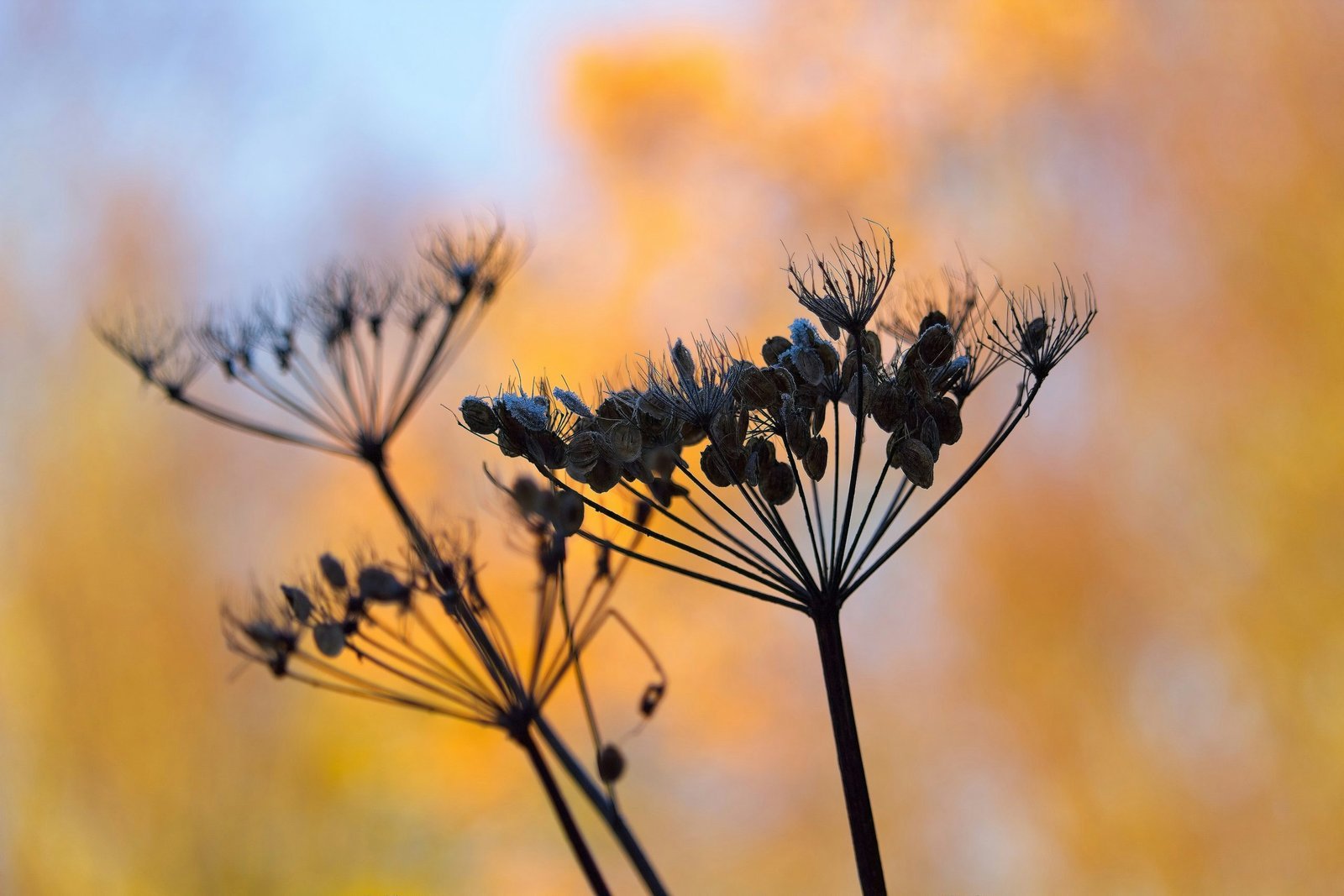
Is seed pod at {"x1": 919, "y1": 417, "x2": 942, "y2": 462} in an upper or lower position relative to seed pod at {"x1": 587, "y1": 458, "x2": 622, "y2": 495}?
upper

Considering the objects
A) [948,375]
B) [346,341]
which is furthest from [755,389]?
[346,341]

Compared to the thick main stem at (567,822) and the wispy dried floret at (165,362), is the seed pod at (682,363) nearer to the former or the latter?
the thick main stem at (567,822)

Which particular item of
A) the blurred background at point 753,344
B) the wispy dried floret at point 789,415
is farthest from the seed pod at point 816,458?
the blurred background at point 753,344

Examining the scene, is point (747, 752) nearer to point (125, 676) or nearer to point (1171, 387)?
point (1171, 387)

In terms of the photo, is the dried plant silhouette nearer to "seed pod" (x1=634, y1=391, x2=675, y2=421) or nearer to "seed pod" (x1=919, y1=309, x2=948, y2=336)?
"seed pod" (x1=634, y1=391, x2=675, y2=421)

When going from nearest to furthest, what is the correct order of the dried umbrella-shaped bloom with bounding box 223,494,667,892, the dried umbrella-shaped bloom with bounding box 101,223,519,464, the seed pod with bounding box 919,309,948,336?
the seed pod with bounding box 919,309,948,336, the dried umbrella-shaped bloom with bounding box 223,494,667,892, the dried umbrella-shaped bloom with bounding box 101,223,519,464

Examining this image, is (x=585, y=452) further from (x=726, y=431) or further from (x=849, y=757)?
(x=849, y=757)

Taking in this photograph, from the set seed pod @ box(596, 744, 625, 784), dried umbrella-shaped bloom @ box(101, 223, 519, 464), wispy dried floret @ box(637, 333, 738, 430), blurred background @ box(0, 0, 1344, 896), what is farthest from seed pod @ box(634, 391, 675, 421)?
blurred background @ box(0, 0, 1344, 896)
